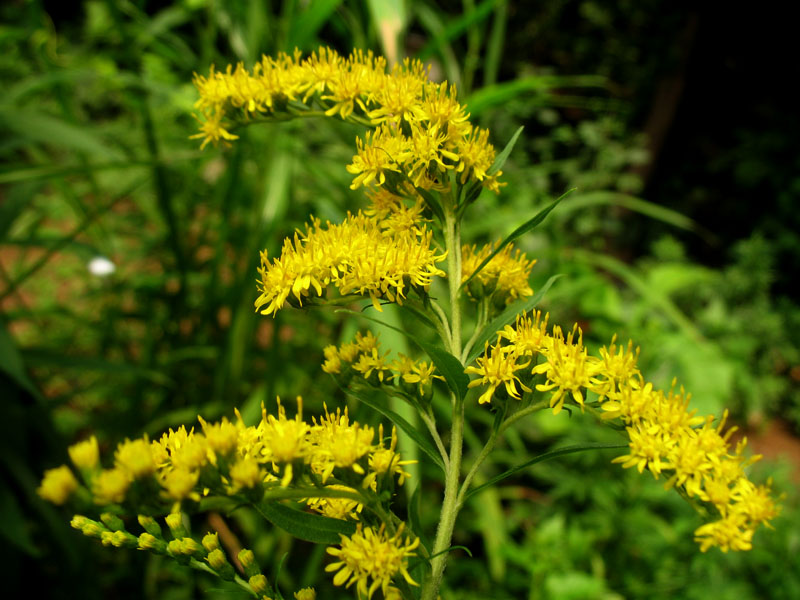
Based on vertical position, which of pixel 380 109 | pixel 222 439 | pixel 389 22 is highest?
pixel 389 22

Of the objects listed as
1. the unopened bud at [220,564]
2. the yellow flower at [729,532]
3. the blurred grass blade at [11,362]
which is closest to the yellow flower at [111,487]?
the unopened bud at [220,564]

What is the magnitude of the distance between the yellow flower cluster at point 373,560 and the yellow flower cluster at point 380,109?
0.82ft

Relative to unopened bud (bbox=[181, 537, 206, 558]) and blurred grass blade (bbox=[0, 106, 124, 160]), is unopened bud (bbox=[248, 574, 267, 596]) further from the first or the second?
blurred grass blade (bbox=[0, 106, 124, 160])

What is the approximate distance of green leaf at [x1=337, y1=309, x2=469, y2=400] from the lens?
39 cm

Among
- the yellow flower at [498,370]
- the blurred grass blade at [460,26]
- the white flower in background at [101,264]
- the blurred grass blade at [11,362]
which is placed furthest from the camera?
the white flower in background at [101,264]

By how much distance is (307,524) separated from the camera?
0.42 meters

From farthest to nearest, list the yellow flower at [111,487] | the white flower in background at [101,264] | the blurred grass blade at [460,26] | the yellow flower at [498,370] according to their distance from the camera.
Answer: the white flower in background at [101,264]
the blurred grass blade at [460,26]
the yellow flower at [498,370]
the yellow flower at [111,487]

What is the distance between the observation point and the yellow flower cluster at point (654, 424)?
396 mm

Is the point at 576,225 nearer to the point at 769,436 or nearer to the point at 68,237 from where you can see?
the point at 769,436

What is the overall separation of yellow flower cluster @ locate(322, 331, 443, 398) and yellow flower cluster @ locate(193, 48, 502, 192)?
0.42 ft

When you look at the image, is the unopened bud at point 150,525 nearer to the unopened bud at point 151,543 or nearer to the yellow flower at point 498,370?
the unopened bud at point 151,543

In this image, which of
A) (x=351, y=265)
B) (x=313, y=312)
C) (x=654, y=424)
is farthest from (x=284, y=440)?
(x=313, y=312)

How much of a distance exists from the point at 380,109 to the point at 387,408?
0.78 feet

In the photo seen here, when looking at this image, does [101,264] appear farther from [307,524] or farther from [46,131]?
[307,524]
